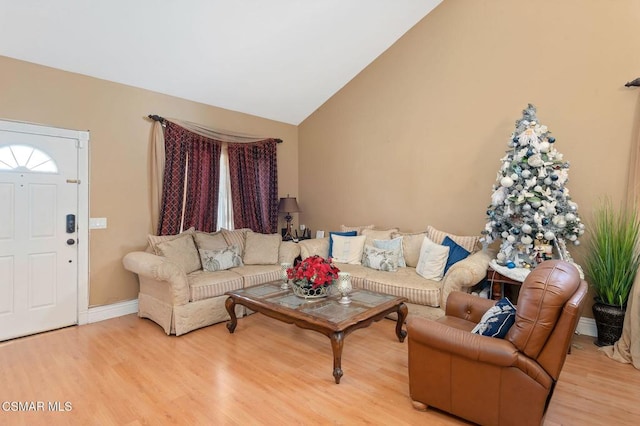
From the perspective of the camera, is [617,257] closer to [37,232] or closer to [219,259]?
[219,259]

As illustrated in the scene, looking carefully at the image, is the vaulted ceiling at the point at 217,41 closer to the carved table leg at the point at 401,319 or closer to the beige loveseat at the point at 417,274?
the beige loveseat at the point at 417,274

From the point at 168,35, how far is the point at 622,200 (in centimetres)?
488

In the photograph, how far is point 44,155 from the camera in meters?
3.52

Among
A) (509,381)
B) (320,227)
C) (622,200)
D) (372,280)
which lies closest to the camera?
(509,381)

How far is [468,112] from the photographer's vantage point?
4.22 m

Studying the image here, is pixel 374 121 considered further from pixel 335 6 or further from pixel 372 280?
pixel 372 280

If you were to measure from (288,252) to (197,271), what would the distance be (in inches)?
48.0

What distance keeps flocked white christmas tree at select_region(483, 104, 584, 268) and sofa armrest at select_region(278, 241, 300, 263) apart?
256 cm

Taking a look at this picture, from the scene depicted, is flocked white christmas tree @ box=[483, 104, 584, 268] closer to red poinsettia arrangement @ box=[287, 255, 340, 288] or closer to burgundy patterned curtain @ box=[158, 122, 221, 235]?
red poinsettia arrangement @ box=[287, 255, 340, 288]

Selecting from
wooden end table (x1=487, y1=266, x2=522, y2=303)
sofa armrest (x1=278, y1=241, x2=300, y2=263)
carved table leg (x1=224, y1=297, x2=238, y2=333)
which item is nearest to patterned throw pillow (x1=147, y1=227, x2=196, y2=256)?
carved table leg (x1=224, y1=297, x2=238, y2=333)

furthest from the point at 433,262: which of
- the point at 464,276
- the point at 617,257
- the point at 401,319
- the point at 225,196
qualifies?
the point at 225,196

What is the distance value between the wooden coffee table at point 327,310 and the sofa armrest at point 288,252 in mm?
1078

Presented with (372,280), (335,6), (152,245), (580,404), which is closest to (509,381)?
(580,404)

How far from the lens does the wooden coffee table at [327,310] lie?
256 centimetres
